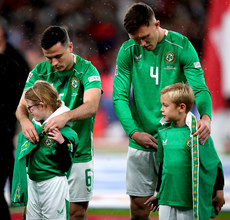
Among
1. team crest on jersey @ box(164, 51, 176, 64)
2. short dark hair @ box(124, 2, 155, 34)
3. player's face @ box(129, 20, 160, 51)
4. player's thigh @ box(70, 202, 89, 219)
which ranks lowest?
player's thigh @ box(70, 202, 89, 219)

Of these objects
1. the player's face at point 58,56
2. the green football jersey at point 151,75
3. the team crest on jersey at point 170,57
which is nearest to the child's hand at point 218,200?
the green football jersey at point 151,75

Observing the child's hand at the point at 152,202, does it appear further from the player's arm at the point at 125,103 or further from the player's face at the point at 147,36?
the player's face at the point at 147,36

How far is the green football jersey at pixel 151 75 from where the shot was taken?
3000 mm

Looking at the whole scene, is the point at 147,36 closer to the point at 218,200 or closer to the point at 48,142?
the point at 48,142

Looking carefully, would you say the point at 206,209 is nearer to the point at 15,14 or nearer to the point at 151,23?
the point at 151,23

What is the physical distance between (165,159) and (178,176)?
0.12 meters

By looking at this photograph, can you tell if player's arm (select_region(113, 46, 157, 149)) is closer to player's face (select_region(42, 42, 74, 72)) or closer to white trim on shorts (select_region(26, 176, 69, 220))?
player's face (select_region(42, 42, 74, 72))

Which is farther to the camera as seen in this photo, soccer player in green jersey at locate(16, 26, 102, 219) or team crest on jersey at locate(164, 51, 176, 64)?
team crest on jersey at locate(164, 51, 176, 64)

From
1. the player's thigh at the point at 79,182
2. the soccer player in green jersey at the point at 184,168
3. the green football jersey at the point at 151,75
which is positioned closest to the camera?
the soccer player in green jersey at the point at 184,168

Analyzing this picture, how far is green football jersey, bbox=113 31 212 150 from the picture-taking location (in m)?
3.00

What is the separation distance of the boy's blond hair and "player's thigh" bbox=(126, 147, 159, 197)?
52cm

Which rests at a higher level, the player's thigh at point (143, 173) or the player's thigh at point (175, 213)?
the player's thigh at point (143, 173)

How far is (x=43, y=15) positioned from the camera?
5113 mm

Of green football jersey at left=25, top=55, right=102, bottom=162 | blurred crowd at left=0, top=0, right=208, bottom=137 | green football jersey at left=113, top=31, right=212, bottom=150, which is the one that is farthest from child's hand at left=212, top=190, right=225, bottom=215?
blurred crowd at left=0, top=0, right=208, bottom=137
